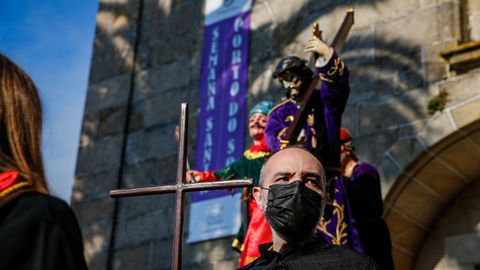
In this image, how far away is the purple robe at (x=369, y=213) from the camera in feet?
20.1

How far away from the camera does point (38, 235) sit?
2.35 meters

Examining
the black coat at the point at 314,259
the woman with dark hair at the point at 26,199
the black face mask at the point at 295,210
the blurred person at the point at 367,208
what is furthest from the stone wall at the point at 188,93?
the woman with dark hair at the point at 26,199

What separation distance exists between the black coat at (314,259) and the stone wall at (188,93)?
14.8 ft

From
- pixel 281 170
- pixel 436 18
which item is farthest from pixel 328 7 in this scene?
pixel 281 170

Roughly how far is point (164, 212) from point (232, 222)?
3.61 ft

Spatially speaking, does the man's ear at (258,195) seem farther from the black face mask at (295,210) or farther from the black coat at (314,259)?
the black coat at (314,259)

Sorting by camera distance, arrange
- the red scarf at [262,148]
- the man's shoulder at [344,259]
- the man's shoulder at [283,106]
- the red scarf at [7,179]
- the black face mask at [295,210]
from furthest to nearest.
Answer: the red scarf at [262,148] → the man's shoulder at [283,106] → the black face mask at [295,210] → the man's shoulder at [344,259] → the red scarf at [7,179]

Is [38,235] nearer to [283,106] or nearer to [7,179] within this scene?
[7,179]

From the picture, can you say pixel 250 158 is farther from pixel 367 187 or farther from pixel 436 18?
pixel 436 18

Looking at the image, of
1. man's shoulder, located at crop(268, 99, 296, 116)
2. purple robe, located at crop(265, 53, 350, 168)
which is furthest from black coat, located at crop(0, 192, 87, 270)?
man's shoulder, located at crop(268, 99, 296, 116)

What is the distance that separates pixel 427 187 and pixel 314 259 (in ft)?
16.0

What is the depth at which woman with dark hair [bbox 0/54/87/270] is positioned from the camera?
7.63 ft

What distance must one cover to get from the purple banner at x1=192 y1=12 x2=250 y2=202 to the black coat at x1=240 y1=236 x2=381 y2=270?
5.78m

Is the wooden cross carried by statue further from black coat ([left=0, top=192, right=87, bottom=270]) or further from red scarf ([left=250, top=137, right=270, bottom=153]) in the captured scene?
black coat ([left=0, top=192, right=87, bottom=270])
